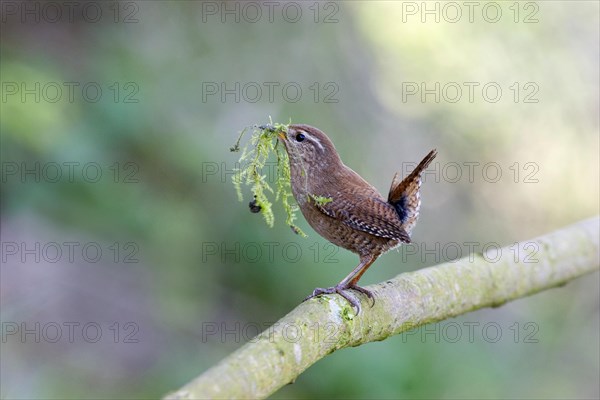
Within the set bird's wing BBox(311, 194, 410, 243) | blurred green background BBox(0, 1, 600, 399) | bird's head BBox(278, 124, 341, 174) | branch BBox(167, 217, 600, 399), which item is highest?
blurred green background BBox(0, 1, 600, 399)

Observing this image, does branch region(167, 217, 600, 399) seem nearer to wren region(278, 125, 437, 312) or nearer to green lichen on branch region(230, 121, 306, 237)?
wren region(278, 125, 437, 312)

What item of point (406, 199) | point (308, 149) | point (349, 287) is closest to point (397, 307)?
point (349, 287)

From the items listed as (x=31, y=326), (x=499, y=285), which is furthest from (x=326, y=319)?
(x=31, y=326)

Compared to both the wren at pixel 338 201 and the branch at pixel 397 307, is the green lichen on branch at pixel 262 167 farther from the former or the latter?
the branch at pixel 397 307

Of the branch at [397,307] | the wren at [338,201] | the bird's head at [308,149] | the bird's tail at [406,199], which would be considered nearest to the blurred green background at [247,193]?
the branch at [397,307]

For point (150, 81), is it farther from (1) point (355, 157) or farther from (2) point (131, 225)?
(1) point (355, 157)

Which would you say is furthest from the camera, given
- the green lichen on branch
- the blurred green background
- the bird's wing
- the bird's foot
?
the blurred green background

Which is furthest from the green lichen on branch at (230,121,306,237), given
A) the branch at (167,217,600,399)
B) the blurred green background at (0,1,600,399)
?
the blurred green background at (0,1,600,399)
